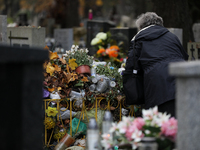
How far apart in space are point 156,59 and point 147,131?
162 cm

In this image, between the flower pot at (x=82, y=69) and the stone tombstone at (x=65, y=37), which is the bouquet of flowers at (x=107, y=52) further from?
the stone tombstone at (x=65, y=37)

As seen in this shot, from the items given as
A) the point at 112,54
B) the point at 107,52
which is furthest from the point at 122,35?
the point at 112,54

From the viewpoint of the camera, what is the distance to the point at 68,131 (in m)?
4.82

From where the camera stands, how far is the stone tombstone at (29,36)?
6262 millimetres

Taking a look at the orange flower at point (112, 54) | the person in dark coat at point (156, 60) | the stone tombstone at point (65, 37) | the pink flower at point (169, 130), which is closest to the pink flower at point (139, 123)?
the pink flower at point (169, 130)

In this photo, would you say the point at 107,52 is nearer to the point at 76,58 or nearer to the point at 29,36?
the point at 29,36

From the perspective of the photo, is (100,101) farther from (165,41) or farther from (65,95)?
(165,41)

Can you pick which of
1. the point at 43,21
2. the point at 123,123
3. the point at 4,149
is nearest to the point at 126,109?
the point at 123,123

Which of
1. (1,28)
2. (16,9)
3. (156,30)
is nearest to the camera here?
(156,30)

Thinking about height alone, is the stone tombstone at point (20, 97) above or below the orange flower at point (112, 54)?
below

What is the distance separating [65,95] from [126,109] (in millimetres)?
929

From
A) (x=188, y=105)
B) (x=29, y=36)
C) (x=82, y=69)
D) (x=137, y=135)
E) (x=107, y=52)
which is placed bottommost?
(x=137, y=135)

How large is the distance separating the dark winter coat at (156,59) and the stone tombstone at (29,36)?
2353 millimetres

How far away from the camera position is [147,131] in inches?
108
